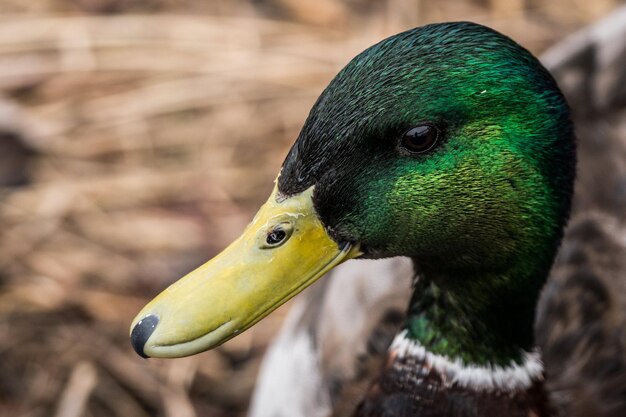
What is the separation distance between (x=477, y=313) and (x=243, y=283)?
1.39 feet

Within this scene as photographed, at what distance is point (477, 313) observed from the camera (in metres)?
1.68

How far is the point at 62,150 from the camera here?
3.29m

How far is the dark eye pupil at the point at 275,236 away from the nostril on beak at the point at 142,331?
20 cm

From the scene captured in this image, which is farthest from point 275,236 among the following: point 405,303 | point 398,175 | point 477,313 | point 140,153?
point 140,153

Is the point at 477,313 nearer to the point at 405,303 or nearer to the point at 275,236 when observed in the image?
the point at 275,236

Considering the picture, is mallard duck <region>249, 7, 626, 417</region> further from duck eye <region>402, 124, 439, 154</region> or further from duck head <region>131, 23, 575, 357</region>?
duck eye <region>402, 124, 439, 154</region>

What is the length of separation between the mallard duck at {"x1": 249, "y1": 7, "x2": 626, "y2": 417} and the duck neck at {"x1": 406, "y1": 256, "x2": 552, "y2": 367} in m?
0.31

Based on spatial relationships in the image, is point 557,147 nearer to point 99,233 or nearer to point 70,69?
point 99,233

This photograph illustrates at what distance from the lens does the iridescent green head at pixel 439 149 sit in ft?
4.78

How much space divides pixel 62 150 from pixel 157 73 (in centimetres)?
44

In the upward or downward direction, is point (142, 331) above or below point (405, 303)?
above

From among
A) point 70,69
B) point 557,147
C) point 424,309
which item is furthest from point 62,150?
point 557,147

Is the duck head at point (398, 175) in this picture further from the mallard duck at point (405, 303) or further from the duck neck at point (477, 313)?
the mallard duck at point (405, 303)

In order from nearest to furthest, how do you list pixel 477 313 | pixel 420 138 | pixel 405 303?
1. pixel 420 138
2. pixel 477 313
3. pixel 405 303
